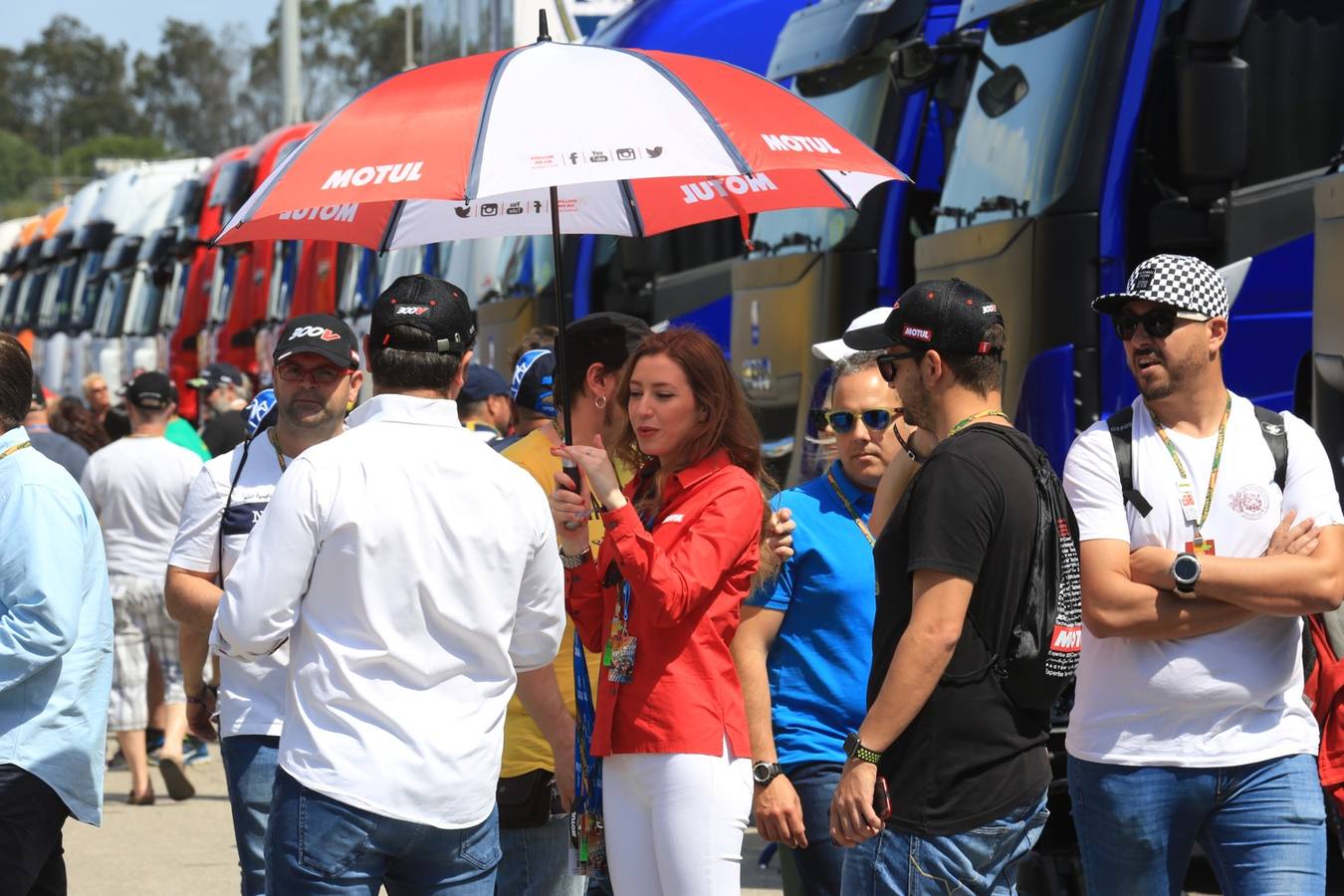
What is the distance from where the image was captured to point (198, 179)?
890 inches

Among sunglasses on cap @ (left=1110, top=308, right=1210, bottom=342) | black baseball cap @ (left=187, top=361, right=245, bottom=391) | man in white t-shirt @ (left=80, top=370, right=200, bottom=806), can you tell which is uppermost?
sunglasses on cap @ (left=1110, top=308, right=1210, bottom=342)

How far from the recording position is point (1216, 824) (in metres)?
4.20

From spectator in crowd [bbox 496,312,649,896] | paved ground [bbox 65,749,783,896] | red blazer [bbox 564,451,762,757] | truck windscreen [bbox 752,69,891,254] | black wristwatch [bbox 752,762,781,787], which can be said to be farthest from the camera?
truck windscreen [bbox 752,69,891,254]

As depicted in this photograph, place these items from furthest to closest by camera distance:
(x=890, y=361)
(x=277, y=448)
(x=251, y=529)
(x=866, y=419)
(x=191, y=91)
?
(x=191, y=91) < (x=277, y=448) < (x=251, y=529) < (x=866, y=419) < (x=890, y=361)

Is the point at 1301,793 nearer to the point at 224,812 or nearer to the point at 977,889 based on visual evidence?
the point at 977,889

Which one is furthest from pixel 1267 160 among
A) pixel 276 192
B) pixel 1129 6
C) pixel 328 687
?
pixel 328 687

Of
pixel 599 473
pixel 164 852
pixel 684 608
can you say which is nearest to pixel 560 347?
pixel 599 473

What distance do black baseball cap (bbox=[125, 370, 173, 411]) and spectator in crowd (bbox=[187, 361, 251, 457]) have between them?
1243mm

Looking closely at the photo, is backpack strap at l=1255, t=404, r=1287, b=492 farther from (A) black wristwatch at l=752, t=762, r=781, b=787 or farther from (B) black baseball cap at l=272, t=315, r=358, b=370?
(B) black baseball cap at l=272, t=315, r=358, b=370

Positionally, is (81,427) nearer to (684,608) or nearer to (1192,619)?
(684,608)

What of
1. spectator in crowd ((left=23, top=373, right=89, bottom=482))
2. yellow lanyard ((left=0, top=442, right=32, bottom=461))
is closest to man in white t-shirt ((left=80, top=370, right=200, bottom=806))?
spectator in crowd ((left=23, top=373, right=89, bottom=482))

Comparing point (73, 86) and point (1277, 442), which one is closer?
point (1277, 442)

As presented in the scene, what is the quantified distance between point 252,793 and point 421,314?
1.64 meters

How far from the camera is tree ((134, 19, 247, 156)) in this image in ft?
304
